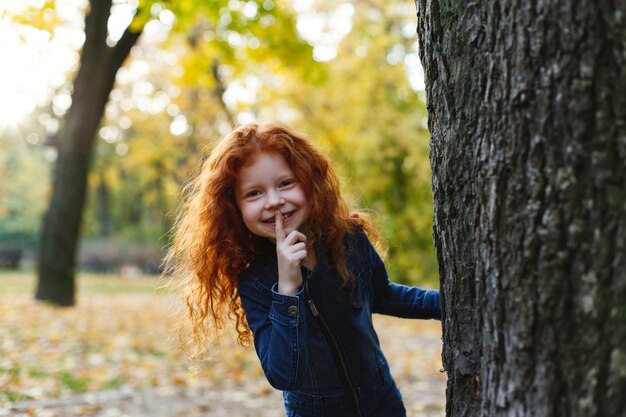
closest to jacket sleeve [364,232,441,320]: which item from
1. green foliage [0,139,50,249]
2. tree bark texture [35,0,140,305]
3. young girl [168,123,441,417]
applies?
young girl [168,123,441,417]

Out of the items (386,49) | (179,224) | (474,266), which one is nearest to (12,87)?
(386,49)

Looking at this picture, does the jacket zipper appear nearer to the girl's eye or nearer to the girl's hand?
the girl's hand

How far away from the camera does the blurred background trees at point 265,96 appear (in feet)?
30.5

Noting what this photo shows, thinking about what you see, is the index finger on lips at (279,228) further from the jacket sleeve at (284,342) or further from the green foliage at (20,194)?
the green foliage at (20,194)

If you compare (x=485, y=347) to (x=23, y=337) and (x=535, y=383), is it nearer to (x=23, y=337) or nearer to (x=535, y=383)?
(x=535, y=383)

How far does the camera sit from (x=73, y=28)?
10992 mm

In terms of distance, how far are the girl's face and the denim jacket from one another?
17 centimetres

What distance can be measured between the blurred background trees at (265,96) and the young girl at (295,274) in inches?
20.1

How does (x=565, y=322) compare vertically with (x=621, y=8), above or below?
below

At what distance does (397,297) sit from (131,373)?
4.24 meters

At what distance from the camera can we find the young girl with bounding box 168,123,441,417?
208 centimetres

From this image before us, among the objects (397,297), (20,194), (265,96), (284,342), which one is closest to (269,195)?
(284,342)

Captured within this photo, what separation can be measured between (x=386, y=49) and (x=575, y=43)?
13507mm

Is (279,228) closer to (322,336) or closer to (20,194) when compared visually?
(322,336)
